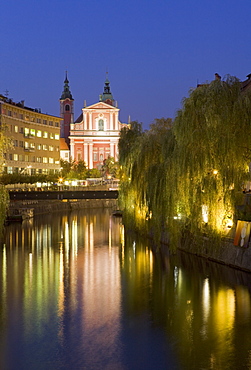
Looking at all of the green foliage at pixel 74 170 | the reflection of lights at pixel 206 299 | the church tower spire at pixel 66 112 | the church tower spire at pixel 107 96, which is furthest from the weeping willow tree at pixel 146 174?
the church tower spire at pixel 66 112

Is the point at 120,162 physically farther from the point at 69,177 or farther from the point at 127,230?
the point at 69,177

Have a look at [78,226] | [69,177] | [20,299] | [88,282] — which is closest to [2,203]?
[88,282]

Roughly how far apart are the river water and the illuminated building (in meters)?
63.3

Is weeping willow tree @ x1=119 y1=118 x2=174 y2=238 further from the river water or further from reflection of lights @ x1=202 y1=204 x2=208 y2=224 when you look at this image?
the river water

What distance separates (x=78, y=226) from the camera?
67312 mm

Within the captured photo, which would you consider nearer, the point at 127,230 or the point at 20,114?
the point at 127,230

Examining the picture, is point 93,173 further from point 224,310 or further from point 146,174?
point 224,310

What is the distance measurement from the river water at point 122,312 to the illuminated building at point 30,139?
6326 cm

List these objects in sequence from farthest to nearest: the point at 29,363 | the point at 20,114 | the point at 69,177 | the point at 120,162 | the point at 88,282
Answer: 1. the point at 69,177
2. the point at 20,114
3. the point at 120,162
4. the point at 88,282
5. the point at 29,363

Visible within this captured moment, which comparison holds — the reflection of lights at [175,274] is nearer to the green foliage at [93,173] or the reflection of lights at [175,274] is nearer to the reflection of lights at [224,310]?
the reflection of lights at [224,310]

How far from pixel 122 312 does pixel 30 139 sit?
9135 centimetres

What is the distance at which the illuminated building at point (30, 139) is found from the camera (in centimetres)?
10449

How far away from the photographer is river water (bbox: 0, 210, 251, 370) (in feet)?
67.2

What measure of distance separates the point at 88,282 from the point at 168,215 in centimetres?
760
